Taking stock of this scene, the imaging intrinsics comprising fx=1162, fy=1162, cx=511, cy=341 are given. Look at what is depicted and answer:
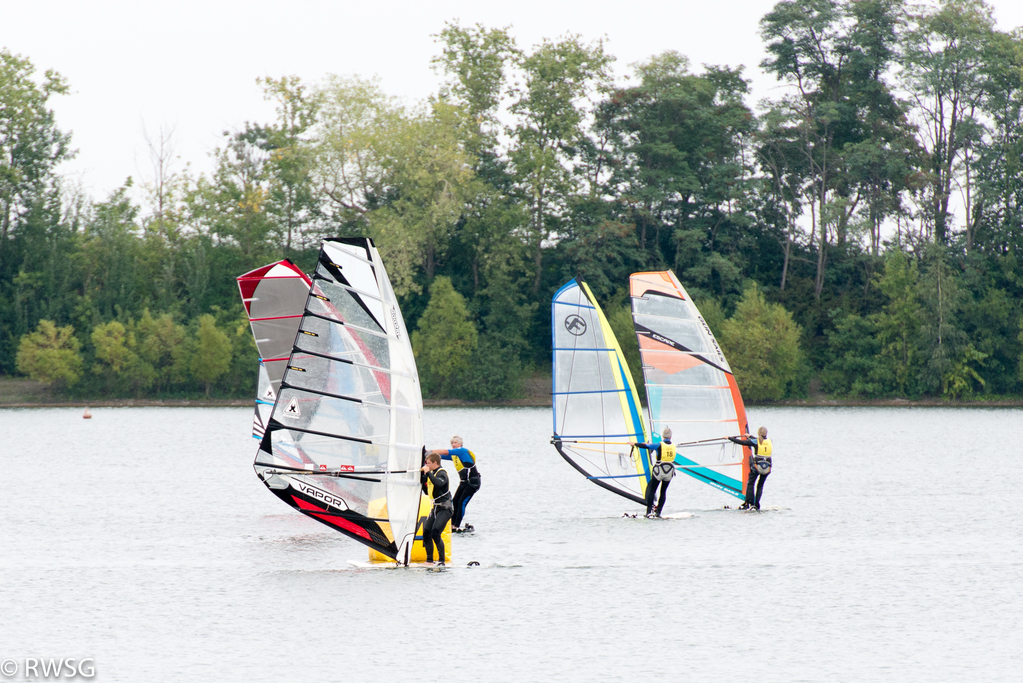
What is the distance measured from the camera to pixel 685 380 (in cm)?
2302

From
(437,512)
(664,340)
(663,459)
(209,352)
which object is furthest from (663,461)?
(209,352)

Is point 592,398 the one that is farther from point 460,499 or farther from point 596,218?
point 596,218

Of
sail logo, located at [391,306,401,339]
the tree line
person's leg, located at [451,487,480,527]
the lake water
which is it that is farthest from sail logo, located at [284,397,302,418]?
the tree line

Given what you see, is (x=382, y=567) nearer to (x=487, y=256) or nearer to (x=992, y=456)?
(x=992, y=456)

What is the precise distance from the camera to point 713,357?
23.0m

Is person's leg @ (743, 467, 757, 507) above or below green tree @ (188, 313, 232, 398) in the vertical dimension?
below

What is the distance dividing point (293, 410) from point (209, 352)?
168ft

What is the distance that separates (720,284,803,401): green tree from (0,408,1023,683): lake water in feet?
111

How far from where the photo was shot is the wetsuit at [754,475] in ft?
71.6

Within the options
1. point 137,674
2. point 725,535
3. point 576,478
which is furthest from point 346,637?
point 576,478

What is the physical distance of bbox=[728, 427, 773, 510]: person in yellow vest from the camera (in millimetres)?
21797

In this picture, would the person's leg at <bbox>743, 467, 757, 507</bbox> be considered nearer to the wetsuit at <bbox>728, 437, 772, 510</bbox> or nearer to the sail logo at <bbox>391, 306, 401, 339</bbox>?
the wetsuit at <bbox>728, 437, 772, 510</bbox>

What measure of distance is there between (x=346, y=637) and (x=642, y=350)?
10.8 metres

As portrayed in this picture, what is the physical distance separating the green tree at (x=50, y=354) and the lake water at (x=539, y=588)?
1427 inches
